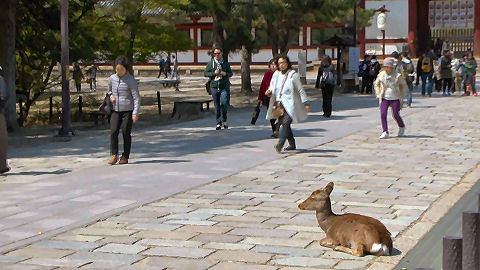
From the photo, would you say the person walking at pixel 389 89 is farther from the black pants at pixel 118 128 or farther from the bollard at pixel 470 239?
the bollard at pixel 470 239

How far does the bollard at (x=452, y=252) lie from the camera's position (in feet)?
13.4

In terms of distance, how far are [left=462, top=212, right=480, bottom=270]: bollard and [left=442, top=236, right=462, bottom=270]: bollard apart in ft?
1.15

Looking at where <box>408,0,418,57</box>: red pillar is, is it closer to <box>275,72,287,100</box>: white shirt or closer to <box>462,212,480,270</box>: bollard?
<box>275,72,287,100</box>: white shirt

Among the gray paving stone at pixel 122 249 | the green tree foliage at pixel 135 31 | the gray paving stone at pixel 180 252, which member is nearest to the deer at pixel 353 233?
the gray paving stone at pixel 180 252

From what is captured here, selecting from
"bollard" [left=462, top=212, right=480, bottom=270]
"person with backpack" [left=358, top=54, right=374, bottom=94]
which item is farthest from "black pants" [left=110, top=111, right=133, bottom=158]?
"person with backpack" [left=358, top=54, right=374, bottom=94]

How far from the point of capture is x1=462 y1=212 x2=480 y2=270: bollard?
4.48 meters

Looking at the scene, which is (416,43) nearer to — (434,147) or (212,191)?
(434,147)

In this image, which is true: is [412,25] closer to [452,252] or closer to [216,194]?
[216,194]

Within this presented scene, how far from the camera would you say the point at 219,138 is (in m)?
16.4

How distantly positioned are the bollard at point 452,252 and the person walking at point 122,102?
8751 mm

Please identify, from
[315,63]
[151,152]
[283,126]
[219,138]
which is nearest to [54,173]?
[151,152]

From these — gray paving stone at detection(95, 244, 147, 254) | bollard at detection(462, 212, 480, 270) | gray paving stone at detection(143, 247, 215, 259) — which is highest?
bollard at detection(462, 212, 480, 270)

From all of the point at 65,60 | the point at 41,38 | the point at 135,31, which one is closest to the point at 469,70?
the point at 135,31

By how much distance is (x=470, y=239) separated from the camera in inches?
178
